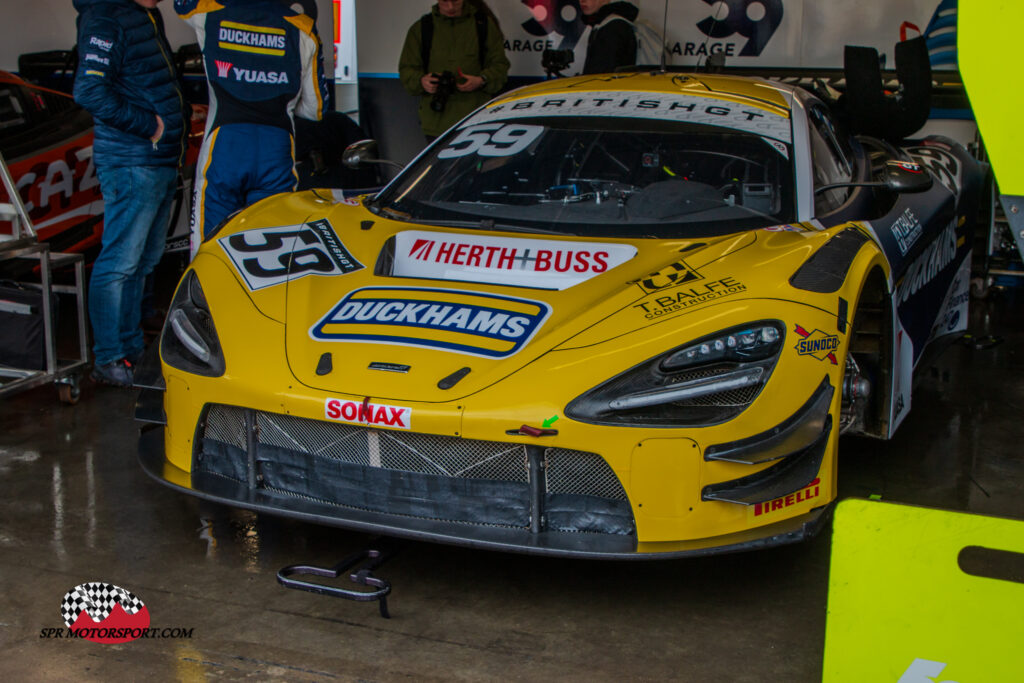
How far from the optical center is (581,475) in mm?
2682

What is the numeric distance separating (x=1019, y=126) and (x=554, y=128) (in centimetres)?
209

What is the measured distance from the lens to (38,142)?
5672 mm

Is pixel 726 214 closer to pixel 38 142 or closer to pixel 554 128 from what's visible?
pixel 554 128

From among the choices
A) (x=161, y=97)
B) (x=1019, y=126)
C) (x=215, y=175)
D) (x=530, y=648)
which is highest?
(x=1019, y=126)

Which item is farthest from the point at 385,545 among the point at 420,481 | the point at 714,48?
the point at 714,48

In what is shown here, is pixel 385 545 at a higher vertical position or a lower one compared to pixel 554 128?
lower

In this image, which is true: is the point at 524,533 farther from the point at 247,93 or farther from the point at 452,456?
the point at 247,93

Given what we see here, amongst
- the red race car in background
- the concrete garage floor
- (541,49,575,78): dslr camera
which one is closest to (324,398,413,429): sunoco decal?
the concrete garage floor

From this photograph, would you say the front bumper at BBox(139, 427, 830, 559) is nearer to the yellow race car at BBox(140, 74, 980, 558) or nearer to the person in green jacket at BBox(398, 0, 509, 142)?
the yellow race car at BBox(140, 74, 980, 558)

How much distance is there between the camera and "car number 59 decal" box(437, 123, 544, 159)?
12.8ft

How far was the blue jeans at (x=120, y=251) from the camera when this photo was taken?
483 centimetres

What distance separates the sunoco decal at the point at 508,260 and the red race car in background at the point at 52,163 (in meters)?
3.04

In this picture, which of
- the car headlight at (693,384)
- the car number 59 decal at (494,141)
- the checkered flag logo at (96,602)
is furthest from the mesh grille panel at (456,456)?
the car number 59 decal at (494,141)

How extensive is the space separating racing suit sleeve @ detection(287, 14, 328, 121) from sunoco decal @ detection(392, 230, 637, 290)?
2.02 m
